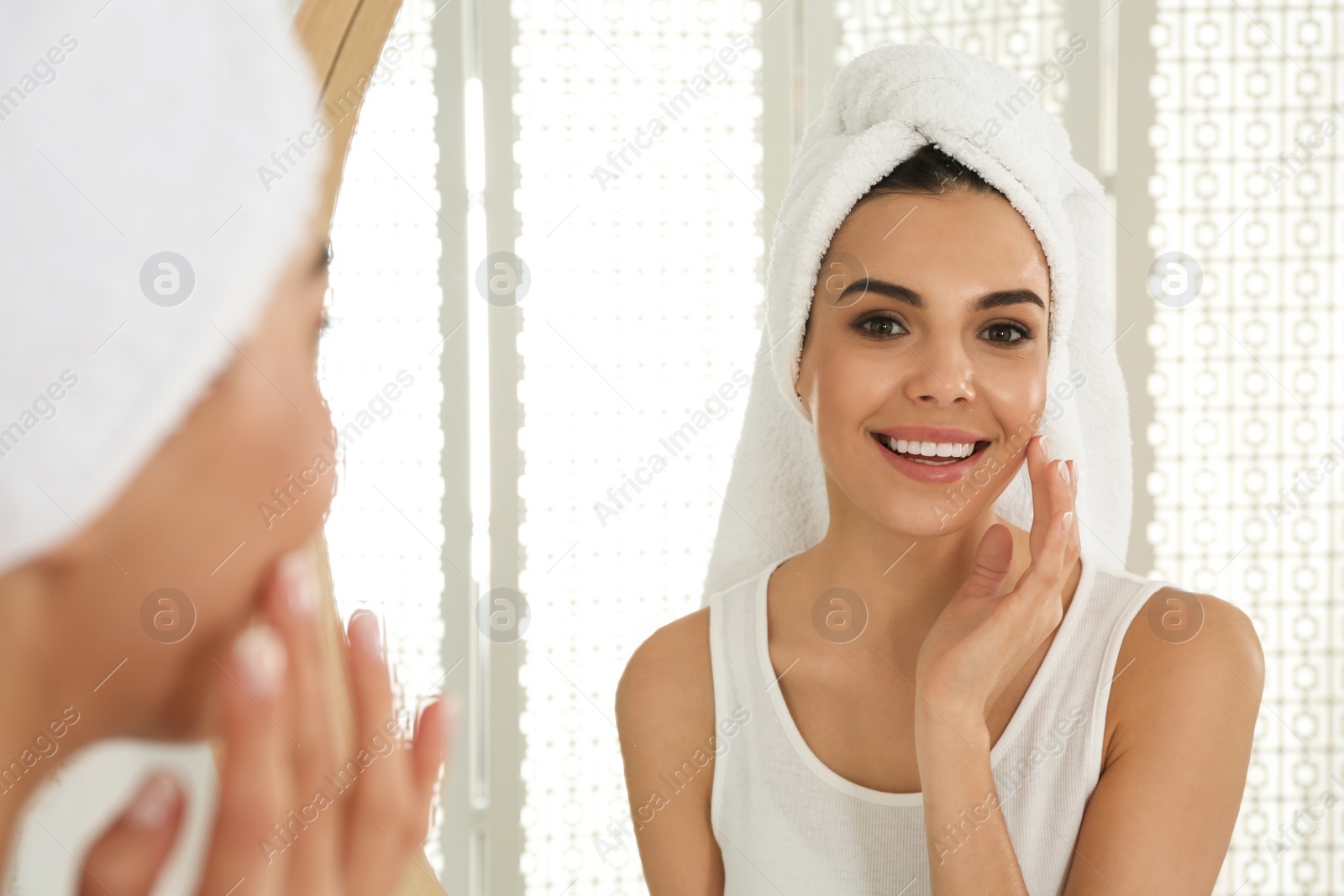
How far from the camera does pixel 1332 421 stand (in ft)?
3.33

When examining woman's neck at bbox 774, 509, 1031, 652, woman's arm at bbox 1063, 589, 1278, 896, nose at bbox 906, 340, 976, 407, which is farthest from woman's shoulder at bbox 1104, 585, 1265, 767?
nose at bbox 906, 340, 976, 407

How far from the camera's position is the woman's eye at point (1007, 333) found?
1.98 ft

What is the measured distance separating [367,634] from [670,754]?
579 mm

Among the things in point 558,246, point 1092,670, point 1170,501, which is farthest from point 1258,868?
point 558,246

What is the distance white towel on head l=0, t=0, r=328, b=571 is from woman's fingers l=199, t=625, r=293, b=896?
0.11 ft

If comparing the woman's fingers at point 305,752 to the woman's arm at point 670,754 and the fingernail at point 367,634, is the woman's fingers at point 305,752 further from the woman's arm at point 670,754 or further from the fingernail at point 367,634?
the woman's arm at point 670,754

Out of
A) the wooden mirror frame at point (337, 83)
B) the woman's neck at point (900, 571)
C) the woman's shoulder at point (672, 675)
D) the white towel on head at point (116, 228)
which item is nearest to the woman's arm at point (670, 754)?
the woman's shoulder at point (672, 675)

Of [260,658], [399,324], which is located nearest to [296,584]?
[260,658]

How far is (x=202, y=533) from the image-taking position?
0.48ft

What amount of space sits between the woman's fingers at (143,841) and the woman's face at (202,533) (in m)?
0.02

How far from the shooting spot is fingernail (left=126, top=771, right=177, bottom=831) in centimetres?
17

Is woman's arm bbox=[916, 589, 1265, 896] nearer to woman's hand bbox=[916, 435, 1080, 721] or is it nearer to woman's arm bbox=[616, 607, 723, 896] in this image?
woman's hand bbox=[916, 435, 1080, 721]

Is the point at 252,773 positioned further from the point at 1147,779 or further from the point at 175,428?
the point at 1147,779

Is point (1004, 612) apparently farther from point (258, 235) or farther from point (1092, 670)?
point (258, 235)
